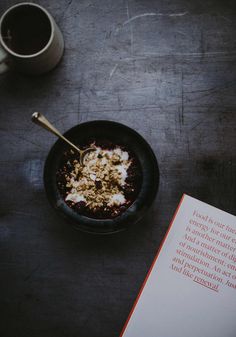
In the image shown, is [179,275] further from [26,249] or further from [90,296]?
[26,249]

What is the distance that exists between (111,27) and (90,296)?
66cm

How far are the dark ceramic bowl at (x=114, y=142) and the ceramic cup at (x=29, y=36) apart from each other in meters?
0.17

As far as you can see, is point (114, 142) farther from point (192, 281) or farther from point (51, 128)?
point (192, 281)

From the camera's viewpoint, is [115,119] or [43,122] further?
[115,119]

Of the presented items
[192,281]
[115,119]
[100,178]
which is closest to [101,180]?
[100,178]

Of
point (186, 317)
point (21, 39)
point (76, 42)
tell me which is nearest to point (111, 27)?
point (76, 42)

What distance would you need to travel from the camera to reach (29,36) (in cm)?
77

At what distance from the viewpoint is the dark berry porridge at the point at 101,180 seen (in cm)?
79

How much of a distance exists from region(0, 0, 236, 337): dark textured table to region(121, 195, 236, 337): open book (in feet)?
0.10

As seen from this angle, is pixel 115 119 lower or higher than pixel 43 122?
lower

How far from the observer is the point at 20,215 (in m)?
0.83

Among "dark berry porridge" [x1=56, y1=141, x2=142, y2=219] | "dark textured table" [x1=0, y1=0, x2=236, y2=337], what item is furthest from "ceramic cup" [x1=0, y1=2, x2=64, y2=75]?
"dark berry porridge" [x1=56, y1=141, x2=142, y2=219]

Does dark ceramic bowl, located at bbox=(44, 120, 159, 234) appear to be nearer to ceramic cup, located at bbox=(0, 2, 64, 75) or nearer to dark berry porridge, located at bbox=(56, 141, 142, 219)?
dark berry porridge, located at bbox=(56, 141, 142, 219)

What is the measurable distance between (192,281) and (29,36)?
0.69m
